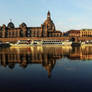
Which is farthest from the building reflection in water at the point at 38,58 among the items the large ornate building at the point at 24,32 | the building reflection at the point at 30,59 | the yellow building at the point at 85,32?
the yellow building at the point at 85,32

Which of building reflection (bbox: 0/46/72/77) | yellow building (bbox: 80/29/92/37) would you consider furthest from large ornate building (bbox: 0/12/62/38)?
building reflection (bbox: 0/46/72/77)

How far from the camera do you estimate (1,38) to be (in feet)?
473

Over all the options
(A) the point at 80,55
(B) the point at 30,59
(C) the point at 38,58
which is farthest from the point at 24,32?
(B) the point at 30,59

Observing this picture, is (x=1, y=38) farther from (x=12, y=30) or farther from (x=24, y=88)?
(x=24, y=88)

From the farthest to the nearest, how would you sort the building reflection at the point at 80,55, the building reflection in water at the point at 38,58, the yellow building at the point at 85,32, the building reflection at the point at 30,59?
the yellow building at the point at 85,32 → the building reflection at the point at 80,55 → the building reflection in water at the point at 38,58 → the building reflection at the point at 30,59

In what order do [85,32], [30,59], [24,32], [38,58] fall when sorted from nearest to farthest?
[30,59] < [38,58] < [24,32] < [85,32]

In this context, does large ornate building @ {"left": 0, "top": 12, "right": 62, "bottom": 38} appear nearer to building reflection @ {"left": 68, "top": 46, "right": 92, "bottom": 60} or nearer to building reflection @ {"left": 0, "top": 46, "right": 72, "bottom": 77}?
building reflection @ {"left": 68, "top": 46, "right": 92, "bottom": 60}

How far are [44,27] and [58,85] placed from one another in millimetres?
149157

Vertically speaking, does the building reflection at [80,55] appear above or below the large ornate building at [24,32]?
below

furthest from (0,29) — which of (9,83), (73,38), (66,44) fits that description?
(9,83)

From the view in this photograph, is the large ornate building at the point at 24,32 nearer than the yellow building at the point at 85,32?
Yes

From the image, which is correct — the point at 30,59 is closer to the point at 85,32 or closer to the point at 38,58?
the point at 38,58

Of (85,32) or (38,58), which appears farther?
(85,32)

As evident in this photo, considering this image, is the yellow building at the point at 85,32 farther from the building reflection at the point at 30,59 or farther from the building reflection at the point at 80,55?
the building reflection at the point at 30,59
